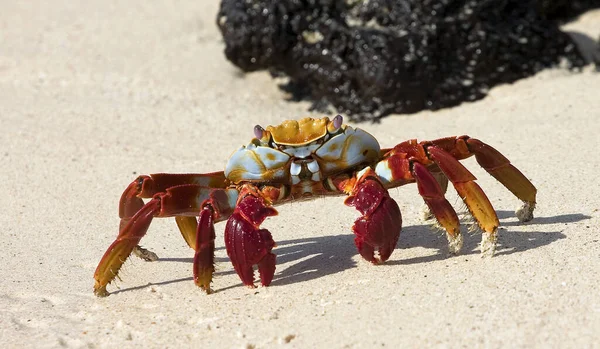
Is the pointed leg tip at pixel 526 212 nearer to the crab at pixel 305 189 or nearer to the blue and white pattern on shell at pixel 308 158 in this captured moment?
the crab at pixel 305 189

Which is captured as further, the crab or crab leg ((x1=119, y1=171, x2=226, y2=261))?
crab leg ((x1=119, y1=171, x2=226, y2=261))

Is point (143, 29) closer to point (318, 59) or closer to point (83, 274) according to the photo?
point (318, 59)

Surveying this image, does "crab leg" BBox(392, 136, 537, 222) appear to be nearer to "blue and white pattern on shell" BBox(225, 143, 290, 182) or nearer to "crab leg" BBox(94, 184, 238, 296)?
"blue and white pattern on shell" BBox(225, 143, 290, 182)

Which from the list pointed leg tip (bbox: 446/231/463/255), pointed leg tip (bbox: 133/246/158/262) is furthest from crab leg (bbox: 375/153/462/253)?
pointed leg tip (bbox: 133/246/158/262)

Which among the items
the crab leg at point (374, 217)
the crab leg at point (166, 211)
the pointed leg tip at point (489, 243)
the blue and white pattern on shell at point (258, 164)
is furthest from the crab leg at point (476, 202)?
the crab leg at point (166, 211)

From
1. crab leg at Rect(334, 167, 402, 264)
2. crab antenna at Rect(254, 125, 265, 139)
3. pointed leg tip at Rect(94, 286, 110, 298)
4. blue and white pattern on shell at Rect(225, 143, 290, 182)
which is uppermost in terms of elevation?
crab antenna at Rect(254, 125, 265, 139)

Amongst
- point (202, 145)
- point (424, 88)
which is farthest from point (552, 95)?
point (202, 145)

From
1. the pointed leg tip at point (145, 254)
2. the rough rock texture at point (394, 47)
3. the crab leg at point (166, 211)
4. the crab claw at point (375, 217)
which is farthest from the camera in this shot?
the rough rock texture at point (394, 47)

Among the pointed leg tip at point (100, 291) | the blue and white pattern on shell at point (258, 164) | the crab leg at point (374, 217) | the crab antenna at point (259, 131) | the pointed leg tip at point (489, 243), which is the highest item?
the crab antenna at point (259, 131)
